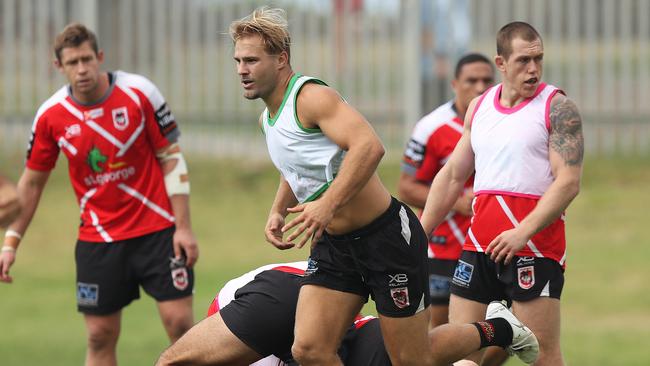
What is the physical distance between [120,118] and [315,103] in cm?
270

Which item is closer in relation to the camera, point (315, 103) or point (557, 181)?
point (315, 103)

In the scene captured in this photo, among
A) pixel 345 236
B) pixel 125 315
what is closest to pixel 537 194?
pixel 345 236

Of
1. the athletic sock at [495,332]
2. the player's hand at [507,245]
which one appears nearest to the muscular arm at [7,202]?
→ the player's hand at [507,245]

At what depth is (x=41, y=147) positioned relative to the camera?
9.45 metres

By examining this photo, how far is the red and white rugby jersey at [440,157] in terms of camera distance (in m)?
9.77

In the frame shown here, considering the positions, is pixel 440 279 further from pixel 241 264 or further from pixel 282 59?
pixel 241 264

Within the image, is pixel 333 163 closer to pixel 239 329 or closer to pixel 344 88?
pixel 239 329

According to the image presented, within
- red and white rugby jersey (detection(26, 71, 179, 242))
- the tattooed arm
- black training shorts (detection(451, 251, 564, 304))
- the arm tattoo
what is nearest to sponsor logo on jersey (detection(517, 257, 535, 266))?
black training shorts (detection(451, 251, 564, 304))

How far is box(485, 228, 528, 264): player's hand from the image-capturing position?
7.52 metres

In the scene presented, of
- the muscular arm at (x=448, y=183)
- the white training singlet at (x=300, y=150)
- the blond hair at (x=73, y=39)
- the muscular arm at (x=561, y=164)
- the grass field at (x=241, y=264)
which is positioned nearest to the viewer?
the white training singlet at (x=300, y=150)

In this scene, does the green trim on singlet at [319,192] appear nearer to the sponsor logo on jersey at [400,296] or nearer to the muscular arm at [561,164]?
the sponsor logo on jersey at [400,296]

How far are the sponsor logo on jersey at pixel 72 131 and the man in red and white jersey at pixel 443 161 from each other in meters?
2.39

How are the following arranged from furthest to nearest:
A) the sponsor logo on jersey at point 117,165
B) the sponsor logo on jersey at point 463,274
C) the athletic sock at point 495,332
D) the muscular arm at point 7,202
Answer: the sponsor logo on jersey at point 117,165
the sponsor logo on jersey at point 463,274
the athletic sock at point 495,332
the muscular arm at point 7,202

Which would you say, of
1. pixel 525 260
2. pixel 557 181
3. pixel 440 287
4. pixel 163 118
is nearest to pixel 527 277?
pixel 525 260
